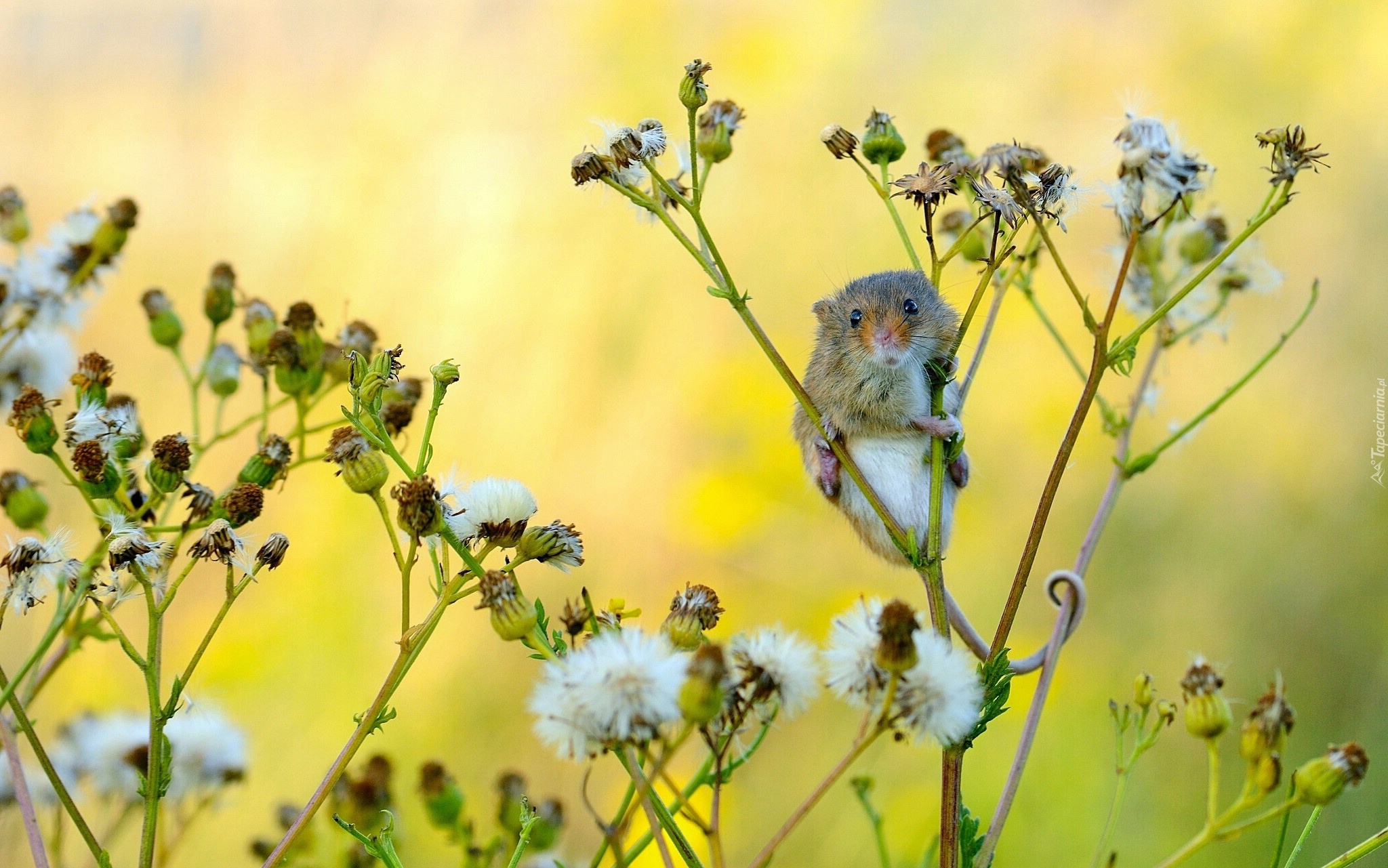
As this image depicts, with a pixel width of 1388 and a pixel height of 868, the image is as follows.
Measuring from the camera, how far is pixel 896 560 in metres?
2.31

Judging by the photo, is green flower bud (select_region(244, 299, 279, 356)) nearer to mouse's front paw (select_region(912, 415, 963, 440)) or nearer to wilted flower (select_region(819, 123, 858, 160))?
wilted flower (select_region(819, 123, 858, 160))

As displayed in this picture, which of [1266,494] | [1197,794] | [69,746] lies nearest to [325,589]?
[69,746]

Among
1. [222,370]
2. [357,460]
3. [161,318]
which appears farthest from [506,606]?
[161,318]

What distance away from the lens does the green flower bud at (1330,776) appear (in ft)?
4.74

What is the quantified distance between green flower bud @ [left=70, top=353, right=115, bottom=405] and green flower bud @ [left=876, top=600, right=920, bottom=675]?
56.5 inches

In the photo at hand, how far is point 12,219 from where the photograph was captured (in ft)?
8.24

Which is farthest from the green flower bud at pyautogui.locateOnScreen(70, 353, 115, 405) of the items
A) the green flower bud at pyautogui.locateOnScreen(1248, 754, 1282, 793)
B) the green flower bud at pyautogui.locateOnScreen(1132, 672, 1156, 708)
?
the green flower bud at pyautogui.locateOnScreen(1248, 754, 1282, 793)

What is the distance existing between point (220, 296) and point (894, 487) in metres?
1.53

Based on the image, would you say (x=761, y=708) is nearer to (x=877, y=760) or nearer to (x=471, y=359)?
(x=877, y=760)

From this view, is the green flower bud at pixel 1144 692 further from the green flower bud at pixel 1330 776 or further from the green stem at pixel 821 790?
the green stem at pixel 821 790

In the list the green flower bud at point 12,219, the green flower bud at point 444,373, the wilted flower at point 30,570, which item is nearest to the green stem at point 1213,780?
the green flower bud at point 444,373

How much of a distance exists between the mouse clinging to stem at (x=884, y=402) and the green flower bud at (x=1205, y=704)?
69 centimetres

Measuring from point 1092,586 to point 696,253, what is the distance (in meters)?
3.49

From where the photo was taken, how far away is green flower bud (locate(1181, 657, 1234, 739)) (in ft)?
5.20
